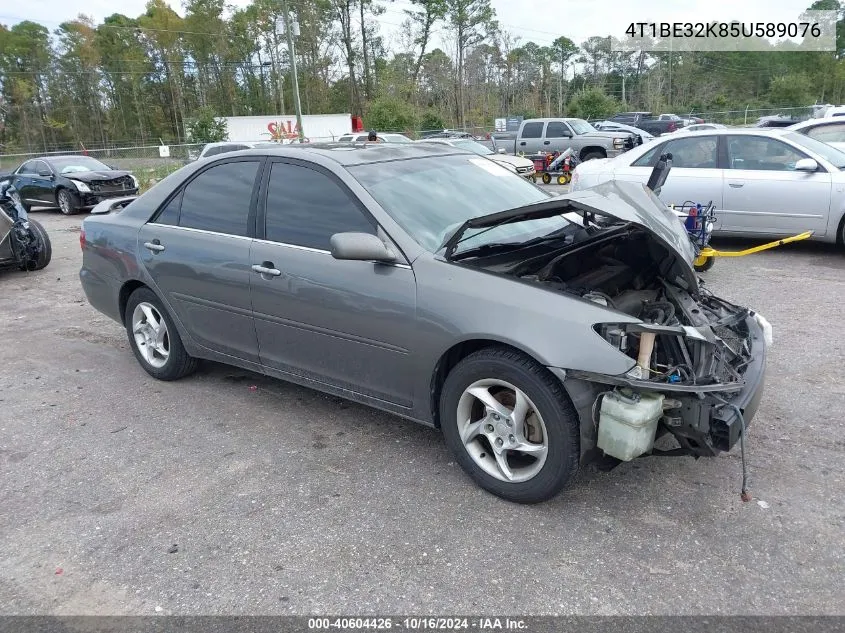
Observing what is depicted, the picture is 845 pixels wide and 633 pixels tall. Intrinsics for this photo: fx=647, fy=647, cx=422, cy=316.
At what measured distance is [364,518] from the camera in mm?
3039

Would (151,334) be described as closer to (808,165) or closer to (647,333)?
(647,333)

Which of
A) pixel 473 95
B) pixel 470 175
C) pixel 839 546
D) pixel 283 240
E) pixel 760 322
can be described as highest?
pixel 473 95

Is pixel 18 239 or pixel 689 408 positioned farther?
pixel 18 239

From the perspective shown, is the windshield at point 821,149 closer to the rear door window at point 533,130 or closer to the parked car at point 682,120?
the rear door window at point 533,130

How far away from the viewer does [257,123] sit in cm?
3531

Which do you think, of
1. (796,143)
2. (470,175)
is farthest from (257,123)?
(470,175)

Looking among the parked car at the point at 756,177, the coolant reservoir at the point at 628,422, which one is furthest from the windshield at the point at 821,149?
the coolant reservoir at the point at 628,422

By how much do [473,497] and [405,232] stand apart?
1391 millimetres

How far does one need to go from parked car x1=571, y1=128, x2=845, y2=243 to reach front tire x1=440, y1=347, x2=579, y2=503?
6352 mm

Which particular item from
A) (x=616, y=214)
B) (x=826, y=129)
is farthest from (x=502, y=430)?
(x=826, y=129)

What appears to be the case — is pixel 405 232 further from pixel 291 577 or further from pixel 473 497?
pixel 291 577

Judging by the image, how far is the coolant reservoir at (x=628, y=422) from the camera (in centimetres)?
263

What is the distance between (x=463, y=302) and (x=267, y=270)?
1.35m

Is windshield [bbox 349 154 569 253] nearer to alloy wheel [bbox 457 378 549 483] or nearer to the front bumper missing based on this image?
alloy wheel [bbox 457 378 549 483]
